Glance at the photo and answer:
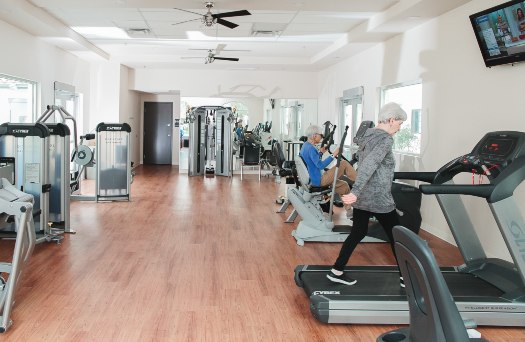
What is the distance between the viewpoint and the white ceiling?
638 centimetres

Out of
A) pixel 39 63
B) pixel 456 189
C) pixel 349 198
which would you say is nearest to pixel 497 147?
pixel 456 189

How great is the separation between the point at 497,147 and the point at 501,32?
157 centimetres

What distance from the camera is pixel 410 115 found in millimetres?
7316

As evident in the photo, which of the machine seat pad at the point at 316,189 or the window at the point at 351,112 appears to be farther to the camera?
the window at the point at 351,112

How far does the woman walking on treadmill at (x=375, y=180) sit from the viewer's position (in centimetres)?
359

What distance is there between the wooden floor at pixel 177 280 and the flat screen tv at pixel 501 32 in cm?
196

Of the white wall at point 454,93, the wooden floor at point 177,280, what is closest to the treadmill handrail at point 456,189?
the wooden floor at point 177,280

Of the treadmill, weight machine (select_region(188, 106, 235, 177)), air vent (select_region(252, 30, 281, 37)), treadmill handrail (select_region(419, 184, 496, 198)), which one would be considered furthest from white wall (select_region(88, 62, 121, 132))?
treadmill handrail (select_region(419, 184, 496, 198))

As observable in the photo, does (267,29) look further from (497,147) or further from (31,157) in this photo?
(497,147)

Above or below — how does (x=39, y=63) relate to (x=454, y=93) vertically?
above

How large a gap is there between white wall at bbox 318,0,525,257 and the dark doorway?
8.47m

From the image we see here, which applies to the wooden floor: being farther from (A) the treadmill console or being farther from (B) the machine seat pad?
(A) the treadmill console

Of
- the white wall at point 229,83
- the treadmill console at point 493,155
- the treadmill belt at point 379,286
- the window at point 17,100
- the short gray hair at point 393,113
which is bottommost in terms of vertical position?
the treadmill belt at point 379,286

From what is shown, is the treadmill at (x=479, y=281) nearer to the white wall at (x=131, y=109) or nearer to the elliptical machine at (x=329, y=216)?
the elliptical machine at (x=329, y=216)
